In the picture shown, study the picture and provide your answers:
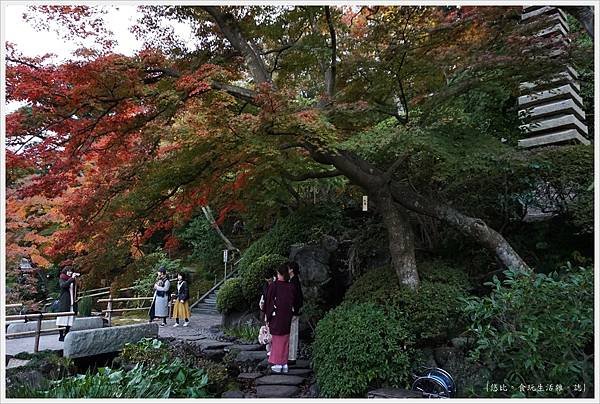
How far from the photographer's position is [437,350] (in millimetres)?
5254

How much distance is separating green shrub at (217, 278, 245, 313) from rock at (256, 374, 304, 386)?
186 inches

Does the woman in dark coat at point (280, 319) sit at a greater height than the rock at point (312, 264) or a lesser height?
lesser

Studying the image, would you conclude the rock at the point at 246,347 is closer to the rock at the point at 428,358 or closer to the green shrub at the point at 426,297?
the green shrub at the point at 426,297

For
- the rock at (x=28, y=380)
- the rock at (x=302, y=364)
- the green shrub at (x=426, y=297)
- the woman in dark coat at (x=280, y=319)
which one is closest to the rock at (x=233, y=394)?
Result: the woman in dark coat at (x=280, y=319)

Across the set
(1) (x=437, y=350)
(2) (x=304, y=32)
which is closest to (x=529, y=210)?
(1) (x=437, y=350)

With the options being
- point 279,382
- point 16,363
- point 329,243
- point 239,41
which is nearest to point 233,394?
point 279,382

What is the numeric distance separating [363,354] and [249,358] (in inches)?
110

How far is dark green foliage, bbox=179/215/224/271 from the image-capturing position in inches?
764

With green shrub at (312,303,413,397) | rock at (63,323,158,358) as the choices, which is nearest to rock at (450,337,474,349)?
green shrub at (312,303,413,397)

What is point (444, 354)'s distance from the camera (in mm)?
5172

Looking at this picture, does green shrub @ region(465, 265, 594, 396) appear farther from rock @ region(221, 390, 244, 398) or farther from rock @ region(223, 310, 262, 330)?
rock @ region(223, 310, 262, 330)

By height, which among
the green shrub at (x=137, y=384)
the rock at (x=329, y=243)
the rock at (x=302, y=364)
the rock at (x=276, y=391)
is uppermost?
the rock at (x=329, y=243)

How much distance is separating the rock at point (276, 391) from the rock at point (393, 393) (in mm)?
1115

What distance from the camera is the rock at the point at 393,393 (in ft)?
15.0
